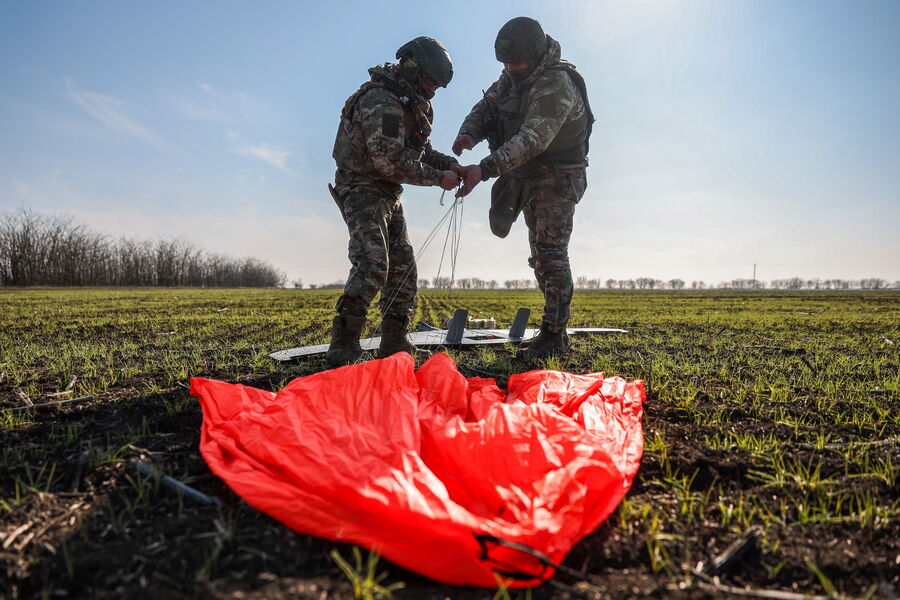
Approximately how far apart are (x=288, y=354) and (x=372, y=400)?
2399mm

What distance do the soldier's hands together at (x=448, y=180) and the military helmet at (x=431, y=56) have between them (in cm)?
77

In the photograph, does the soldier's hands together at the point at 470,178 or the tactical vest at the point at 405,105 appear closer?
the tactical vest at the point at 405,105

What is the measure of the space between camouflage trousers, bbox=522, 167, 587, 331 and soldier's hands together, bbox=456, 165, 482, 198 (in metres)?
0.94

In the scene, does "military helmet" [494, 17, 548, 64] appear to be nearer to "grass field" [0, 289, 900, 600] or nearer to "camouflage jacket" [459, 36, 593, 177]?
"camouflage jacket" [459, 36, 593, 177]

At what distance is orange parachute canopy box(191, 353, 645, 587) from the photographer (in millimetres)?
1258

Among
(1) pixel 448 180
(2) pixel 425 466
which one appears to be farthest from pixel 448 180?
(2) pixel 425 466

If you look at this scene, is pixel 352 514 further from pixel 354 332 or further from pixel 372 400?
pixel 354 332

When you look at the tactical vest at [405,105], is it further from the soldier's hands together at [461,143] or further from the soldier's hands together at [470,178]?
the soldier's hands together at [461,143]

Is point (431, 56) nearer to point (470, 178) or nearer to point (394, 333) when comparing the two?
point (470, 178)

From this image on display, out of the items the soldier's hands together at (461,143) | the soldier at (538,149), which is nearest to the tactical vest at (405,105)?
the soldier at (538,149)

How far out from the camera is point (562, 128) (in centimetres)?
469

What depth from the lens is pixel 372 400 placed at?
7.19 ft

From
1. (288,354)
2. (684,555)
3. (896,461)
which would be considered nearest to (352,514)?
(684,555)

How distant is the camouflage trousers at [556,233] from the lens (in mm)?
4691
